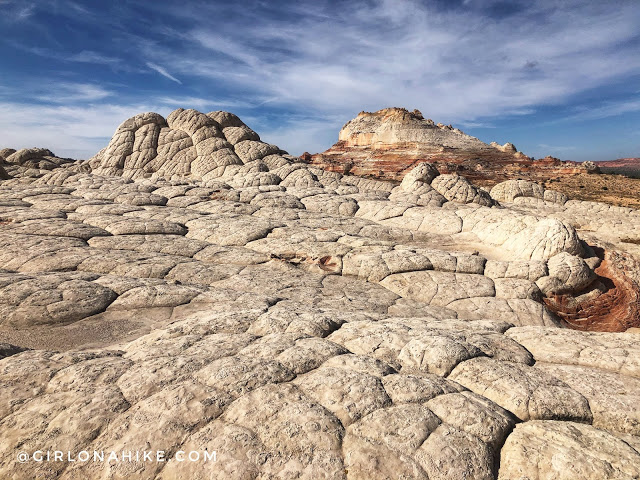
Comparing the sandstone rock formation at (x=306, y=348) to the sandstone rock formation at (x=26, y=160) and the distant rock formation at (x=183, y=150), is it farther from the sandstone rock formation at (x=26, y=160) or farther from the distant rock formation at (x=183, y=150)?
the sandstone rock formation at (x=26, y=160)

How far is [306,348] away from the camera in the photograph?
26.8 feet

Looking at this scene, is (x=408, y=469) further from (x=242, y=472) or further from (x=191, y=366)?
(x=191, y=366)

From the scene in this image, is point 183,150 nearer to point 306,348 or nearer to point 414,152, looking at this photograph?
point 306,348

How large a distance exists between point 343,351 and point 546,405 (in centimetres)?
411

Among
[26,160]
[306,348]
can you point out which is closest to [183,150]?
[26,160]

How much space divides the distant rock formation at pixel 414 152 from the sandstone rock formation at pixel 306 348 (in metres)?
42.9

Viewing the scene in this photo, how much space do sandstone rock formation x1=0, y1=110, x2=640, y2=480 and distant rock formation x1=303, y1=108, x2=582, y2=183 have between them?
141ft

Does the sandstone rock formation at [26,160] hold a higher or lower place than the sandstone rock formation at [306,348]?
higher

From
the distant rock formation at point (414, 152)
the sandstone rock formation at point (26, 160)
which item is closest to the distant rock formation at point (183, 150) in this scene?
the sandstone rock formation at point (26, 160)

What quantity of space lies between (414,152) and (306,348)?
245 ft

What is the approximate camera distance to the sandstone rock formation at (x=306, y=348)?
5516mm

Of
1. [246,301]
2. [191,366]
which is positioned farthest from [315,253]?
[191,366]

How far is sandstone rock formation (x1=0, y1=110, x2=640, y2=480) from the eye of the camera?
5.52m

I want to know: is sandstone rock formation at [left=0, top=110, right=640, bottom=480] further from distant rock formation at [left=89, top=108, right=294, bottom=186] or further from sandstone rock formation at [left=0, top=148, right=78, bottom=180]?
sandstone rock formation at [left=0, top=148, right=78, bottom=180]
